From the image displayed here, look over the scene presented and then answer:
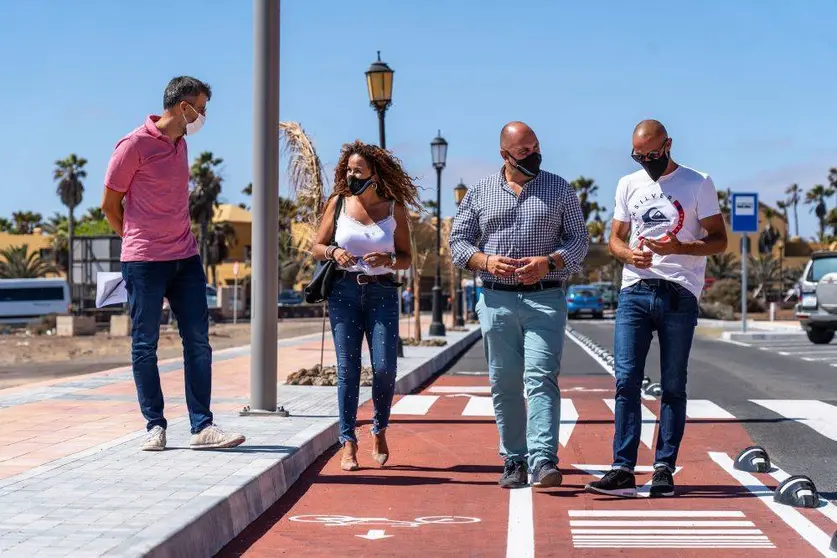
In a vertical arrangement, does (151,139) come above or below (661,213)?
above

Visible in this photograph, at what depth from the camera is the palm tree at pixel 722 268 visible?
81.0 metres

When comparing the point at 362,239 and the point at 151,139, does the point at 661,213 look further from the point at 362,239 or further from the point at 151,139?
the point at 151,139

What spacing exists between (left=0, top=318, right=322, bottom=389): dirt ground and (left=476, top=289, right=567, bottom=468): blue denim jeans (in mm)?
11746

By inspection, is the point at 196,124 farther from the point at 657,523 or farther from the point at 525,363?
the point at 657,523

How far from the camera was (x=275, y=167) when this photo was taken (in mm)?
9477

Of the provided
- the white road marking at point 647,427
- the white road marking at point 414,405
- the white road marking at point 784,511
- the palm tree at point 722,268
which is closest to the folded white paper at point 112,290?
the white road marking at point 647,427

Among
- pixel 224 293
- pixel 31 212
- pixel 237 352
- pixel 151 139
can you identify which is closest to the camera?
pixel 151 139

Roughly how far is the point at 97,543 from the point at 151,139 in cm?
327

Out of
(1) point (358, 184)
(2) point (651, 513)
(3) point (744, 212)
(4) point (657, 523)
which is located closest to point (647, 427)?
(1) point (358, 184)

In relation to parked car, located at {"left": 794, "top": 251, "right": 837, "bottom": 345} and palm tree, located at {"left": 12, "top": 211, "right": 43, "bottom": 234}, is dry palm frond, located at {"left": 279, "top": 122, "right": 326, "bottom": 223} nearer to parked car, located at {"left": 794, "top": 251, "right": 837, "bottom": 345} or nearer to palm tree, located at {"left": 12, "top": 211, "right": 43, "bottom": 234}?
parked car, located at {"left": 794, "top": 251, "right": 837, "bottom": 345}

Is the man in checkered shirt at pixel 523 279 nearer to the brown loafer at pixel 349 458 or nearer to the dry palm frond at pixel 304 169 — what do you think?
the brown loafer at pixel 349 458

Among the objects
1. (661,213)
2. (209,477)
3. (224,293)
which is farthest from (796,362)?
(224,293)

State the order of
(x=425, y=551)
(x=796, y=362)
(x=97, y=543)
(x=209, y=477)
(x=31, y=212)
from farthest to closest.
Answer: (x=31, y=212)
(x=796, y=362)
(x=209, y=477)
(x=425, y=551)
(x=97, y=543)

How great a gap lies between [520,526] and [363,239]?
7.93 feet
